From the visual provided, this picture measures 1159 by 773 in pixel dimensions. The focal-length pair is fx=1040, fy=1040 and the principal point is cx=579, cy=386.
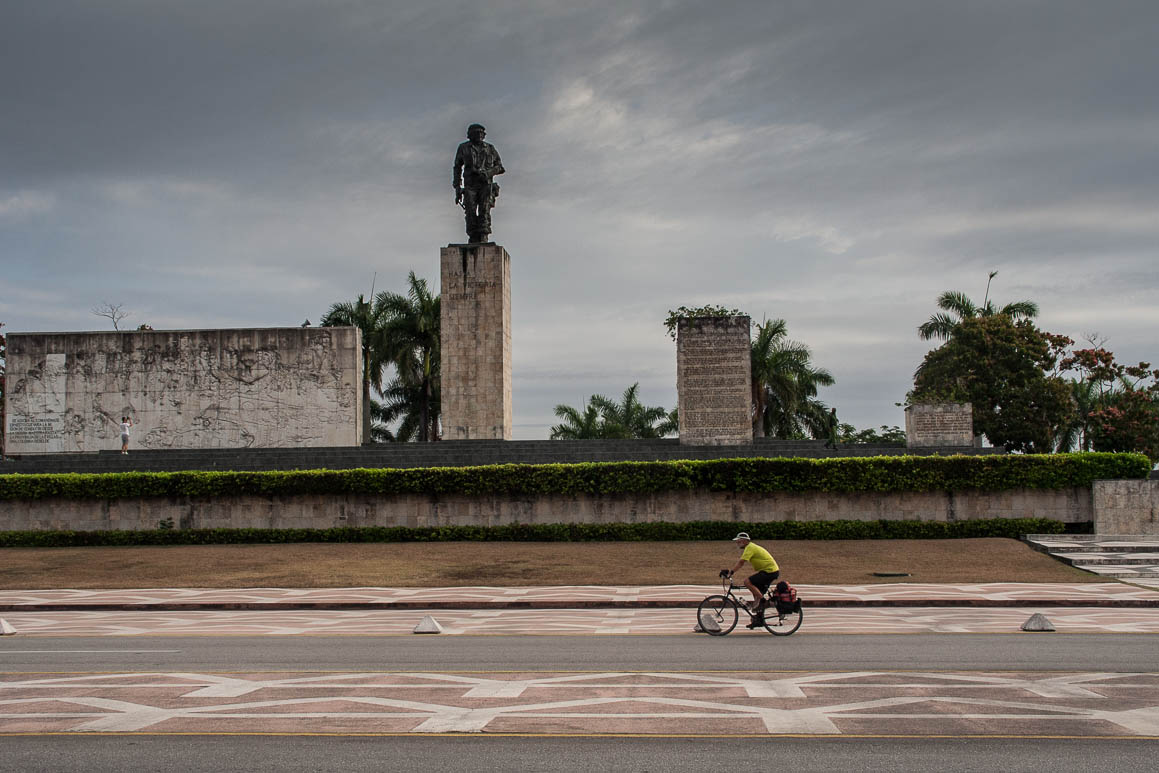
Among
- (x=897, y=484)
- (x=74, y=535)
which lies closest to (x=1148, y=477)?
(x=897, y=484)

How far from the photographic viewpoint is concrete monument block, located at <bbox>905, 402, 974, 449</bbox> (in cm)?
2952

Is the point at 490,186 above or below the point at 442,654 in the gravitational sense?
above

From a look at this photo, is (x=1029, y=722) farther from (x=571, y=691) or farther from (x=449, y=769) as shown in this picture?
(x=449, y=769)

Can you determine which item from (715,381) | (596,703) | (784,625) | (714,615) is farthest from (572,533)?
(596,703)

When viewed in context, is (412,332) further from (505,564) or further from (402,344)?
(505,564)

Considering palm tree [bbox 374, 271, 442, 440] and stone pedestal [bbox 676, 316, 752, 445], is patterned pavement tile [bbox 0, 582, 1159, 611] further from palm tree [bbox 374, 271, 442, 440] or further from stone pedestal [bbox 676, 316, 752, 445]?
palm tree [bbox 374, 271, 442, 440]

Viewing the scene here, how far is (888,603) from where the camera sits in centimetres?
1600

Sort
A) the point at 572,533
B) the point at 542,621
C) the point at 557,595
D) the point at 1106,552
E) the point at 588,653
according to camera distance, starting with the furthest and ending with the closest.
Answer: the point at 572,533 < the point at 1106,552 < the point at 557,595 < the point at 542,621 < the point at 588,653

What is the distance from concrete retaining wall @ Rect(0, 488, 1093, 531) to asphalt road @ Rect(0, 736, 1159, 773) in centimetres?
1851

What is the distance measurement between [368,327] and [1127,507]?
26.2m

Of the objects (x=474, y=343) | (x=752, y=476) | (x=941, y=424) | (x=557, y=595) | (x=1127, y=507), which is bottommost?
(x=557, y=595)

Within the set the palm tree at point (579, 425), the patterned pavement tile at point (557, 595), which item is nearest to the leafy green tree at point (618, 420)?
the palm tree at point (579, 425)

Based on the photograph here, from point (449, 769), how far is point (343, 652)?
5.34 metres

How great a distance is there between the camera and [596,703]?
773 centimetres
